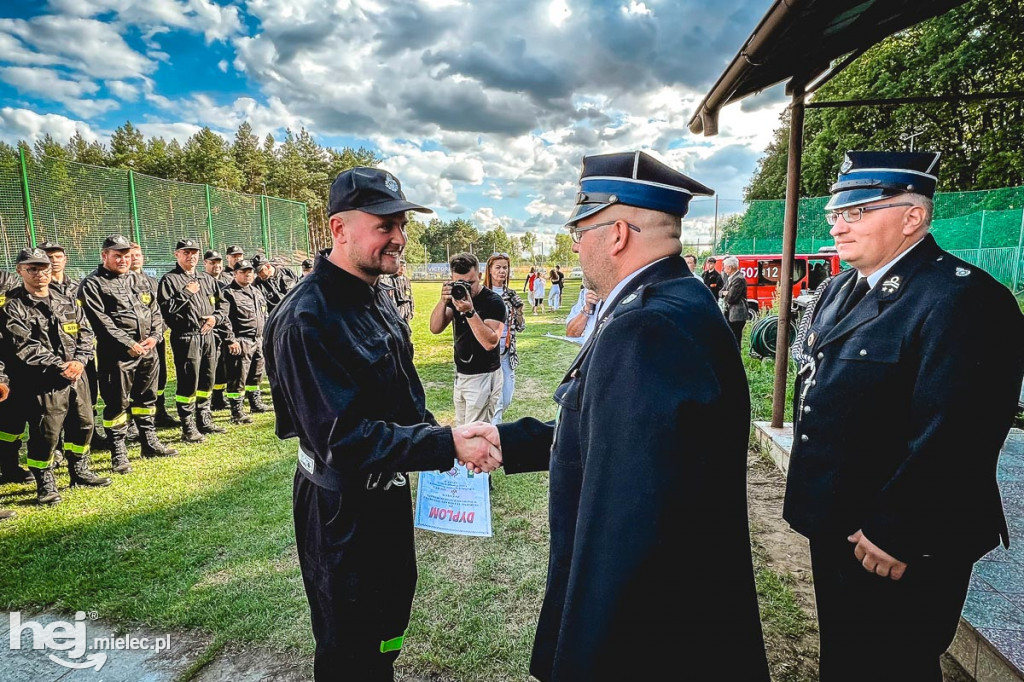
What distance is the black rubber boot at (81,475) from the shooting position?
5.42m

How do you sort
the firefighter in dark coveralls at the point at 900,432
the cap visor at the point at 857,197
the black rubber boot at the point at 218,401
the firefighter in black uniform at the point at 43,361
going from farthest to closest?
1. the black rubber boot at the point at 218,401
2. the firefighter in black uniform at the point at 43,361
3. the cap visor at the point at 857,197
4. the firefighter in dark coveralls at the point at 900,432

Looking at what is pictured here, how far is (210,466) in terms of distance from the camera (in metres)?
5.99

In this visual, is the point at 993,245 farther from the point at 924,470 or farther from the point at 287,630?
the point at 287,630

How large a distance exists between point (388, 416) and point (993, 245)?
1934 cm

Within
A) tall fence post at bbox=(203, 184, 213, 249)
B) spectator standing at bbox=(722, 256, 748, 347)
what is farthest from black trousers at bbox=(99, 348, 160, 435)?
Answer: spectator standing at bbox=(722, 256, 748, 347)

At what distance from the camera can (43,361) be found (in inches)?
198

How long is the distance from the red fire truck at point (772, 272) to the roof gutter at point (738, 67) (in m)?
14.0

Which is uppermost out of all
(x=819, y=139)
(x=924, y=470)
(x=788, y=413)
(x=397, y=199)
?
(x=819, y=139)

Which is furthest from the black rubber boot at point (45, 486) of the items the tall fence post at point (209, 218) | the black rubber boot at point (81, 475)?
the tall fence post at point (209, 218)

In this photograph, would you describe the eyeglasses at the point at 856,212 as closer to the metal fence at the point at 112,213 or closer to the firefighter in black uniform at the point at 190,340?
the firefighter in black uniform at the point at 190,340

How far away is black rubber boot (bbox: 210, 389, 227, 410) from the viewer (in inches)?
341

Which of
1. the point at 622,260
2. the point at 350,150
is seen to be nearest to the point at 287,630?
the point at 622,260

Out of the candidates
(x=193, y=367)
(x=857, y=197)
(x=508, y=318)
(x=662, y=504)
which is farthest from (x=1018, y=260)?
(x=193, y=367)

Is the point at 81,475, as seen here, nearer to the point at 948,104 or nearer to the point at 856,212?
the point at 856,212
